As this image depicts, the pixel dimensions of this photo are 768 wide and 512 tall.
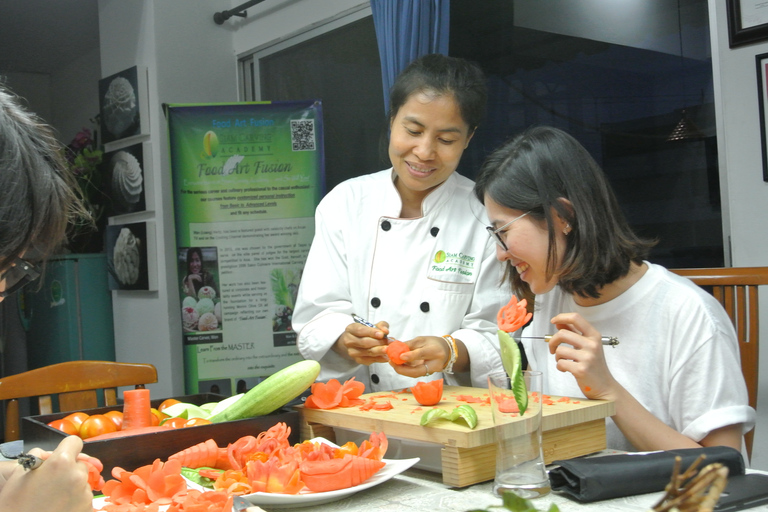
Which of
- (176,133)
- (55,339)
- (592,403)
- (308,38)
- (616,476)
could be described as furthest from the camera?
(55,339)

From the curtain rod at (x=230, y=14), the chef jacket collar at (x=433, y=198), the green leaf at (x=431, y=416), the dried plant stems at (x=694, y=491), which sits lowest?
the green leaf at (x=431, y=416)

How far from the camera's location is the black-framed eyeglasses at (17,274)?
0.99m

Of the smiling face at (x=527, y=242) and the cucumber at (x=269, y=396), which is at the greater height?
the smiling face at (x=527, y=242)

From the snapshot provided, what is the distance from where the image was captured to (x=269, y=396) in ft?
4.49

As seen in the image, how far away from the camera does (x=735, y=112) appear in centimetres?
234

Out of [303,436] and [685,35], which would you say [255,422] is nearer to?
[303,436]

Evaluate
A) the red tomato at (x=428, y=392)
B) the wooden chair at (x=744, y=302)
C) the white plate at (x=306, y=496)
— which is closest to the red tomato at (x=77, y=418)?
the white plate at (x=306, y=496)

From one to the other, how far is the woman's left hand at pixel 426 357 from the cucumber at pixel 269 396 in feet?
1.26

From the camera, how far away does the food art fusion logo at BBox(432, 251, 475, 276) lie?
2.08 metres

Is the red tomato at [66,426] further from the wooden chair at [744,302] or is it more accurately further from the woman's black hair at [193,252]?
the woman's black hair at [193,252]

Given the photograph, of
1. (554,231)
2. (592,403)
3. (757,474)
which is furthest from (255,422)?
(757,474)

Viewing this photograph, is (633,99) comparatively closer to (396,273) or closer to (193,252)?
(396,273)

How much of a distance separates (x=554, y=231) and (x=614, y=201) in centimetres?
17

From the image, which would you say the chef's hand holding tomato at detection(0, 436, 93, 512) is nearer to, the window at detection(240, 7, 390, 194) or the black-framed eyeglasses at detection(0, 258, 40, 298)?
the black-framed eyeglasses at detection(0, 258, 40, 298)
